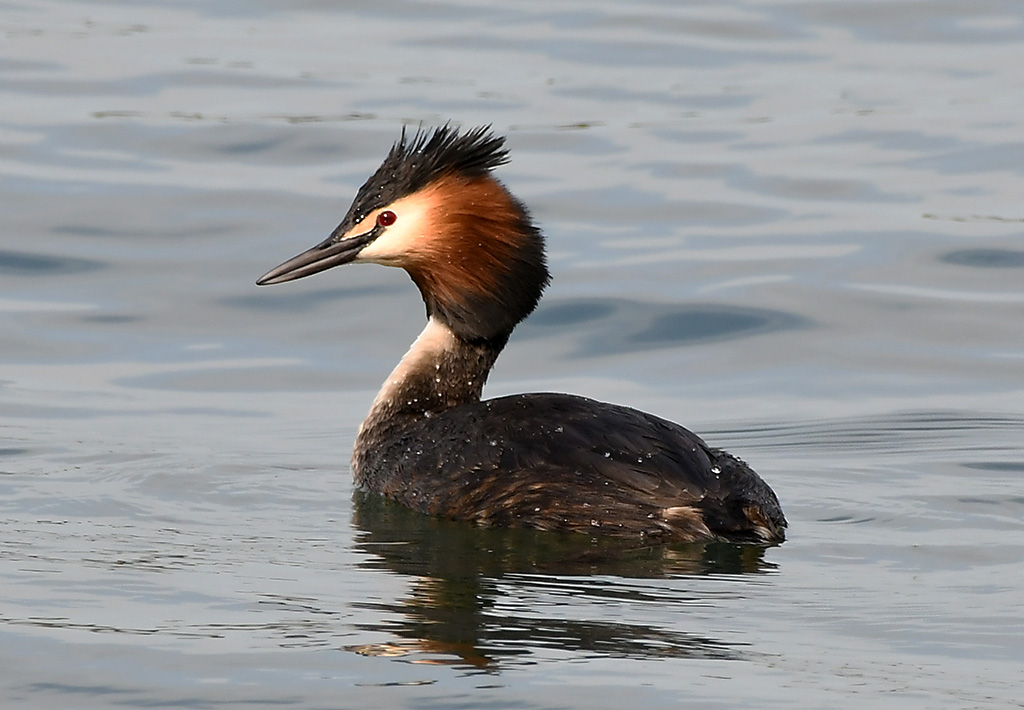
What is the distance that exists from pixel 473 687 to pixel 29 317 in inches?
264

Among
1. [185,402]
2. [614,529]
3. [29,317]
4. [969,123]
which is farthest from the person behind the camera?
[969,123]

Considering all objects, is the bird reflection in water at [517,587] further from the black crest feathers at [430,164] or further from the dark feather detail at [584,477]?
the black crest feathers at [430,164]

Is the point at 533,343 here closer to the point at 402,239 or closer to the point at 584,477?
the point at 402,239

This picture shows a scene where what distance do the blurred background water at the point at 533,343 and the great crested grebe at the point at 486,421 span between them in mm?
161

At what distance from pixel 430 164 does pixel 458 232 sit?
32 centimetres

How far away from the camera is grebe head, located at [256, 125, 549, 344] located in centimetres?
872

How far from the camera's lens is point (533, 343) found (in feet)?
38.4

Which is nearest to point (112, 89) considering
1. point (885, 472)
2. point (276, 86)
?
point (276, 86)

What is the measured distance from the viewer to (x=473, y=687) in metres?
5.71

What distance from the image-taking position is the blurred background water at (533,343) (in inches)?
240

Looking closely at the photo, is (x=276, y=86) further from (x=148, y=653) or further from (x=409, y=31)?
(x=148, y=653)

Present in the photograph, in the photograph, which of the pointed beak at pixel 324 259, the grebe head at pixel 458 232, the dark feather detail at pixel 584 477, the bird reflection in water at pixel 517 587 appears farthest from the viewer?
the pointed beak at pixel 324 259

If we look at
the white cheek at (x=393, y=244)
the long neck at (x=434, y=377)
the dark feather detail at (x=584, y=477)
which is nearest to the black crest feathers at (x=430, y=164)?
the white cheek at (x=393, y=244)

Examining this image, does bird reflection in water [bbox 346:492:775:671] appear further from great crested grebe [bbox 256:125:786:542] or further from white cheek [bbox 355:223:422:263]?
white cheek [bbox 355:223:422:263]
